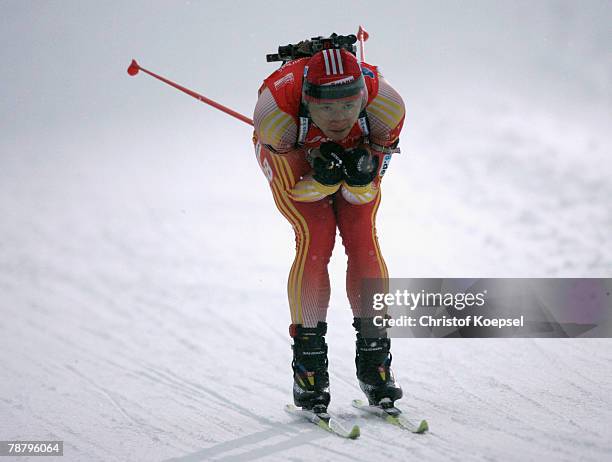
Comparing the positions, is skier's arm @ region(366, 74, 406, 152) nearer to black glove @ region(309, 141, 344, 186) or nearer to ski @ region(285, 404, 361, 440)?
black glove @ region(309, 141, 344, 186)

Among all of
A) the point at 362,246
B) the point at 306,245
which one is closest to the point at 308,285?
the point at 306,245

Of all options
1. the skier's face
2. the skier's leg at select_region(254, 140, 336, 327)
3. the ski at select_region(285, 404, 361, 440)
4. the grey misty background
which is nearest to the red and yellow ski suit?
the skier's leg at select_region(254, 140, 336, 327)

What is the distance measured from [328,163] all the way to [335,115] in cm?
21

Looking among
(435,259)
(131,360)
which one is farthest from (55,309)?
(435,259)

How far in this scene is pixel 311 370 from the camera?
3.62 meters

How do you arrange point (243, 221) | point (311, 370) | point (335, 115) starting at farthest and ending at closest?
point (243, 221) < point (311, 370) < point (335, 115)

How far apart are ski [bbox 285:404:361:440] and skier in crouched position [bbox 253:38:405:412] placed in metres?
0.04

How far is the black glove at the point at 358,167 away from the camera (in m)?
3.41

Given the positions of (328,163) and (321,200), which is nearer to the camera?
(328,163)

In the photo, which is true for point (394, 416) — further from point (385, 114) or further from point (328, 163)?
point (385, 114)

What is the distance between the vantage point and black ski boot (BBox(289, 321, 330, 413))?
362 centimetres

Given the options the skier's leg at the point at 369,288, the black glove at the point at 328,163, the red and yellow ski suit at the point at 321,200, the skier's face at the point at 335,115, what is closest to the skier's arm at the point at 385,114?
the red and yellow ski suit at the point at 321,200

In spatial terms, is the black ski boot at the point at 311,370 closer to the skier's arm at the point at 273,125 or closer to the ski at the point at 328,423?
the ski at the point at 328,423

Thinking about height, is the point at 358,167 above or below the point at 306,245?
above
